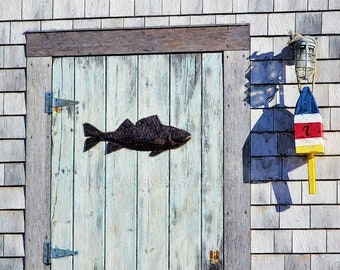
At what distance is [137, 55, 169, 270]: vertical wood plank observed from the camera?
5621 mm

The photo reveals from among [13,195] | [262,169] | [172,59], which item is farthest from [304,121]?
[13,195]

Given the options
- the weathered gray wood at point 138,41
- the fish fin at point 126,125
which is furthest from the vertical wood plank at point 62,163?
the fish fin at point 126,125

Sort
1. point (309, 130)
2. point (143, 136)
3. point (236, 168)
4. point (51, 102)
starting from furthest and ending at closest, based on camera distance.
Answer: point (51, 102)
point (143, 136)
point (236, 168)
point (309, 130)

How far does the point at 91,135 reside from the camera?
5703mm

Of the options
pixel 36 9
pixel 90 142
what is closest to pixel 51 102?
pixel 90 142

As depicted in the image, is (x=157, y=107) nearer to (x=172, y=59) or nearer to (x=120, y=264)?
(x=172, y=59)

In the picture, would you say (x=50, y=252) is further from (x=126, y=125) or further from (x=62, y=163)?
(x=126, y=125)

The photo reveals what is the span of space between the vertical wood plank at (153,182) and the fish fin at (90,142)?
11.3 inches

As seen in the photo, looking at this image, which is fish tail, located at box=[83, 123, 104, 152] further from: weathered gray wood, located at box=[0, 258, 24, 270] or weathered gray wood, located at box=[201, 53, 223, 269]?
weathered gray wood, located at box=[0, 258, 24, 270]

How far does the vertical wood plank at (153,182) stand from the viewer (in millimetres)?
5621

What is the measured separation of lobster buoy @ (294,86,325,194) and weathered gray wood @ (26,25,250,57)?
1.79 feet

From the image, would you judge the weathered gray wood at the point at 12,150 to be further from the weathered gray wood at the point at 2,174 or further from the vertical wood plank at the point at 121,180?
the vertical wood plank at the point at 121,180

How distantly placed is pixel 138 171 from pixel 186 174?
11.9 inches

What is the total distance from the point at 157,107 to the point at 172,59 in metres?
→ 0.31
